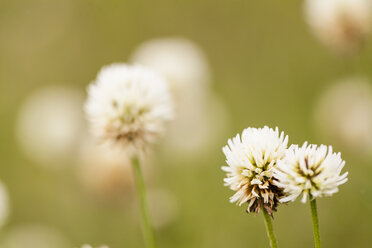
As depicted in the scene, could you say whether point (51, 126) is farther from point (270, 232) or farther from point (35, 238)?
point (270, 232)

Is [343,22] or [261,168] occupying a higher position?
[343,22]

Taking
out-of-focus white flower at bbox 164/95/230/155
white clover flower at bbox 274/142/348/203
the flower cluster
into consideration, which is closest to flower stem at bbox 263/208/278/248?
the flower cluster

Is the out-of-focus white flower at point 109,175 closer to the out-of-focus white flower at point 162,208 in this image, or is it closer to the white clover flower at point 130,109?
the out-of-focus white flower at point 162,208


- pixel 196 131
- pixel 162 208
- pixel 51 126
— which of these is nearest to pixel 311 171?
pixel 162 208

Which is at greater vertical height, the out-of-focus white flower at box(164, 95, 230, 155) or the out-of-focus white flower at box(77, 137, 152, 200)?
the out-of-focus white flower at box(164, 95, 230, 155)

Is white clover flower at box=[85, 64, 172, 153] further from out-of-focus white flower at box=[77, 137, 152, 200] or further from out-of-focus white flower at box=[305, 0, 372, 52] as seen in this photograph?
out-of-focus white flower at box=[305, 0, 372, 52]

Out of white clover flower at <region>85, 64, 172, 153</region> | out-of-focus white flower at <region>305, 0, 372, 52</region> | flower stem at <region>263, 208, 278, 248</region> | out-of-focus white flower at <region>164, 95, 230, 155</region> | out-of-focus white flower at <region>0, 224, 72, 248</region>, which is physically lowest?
flower stem at <region>263, 208, 278, 248</region>
